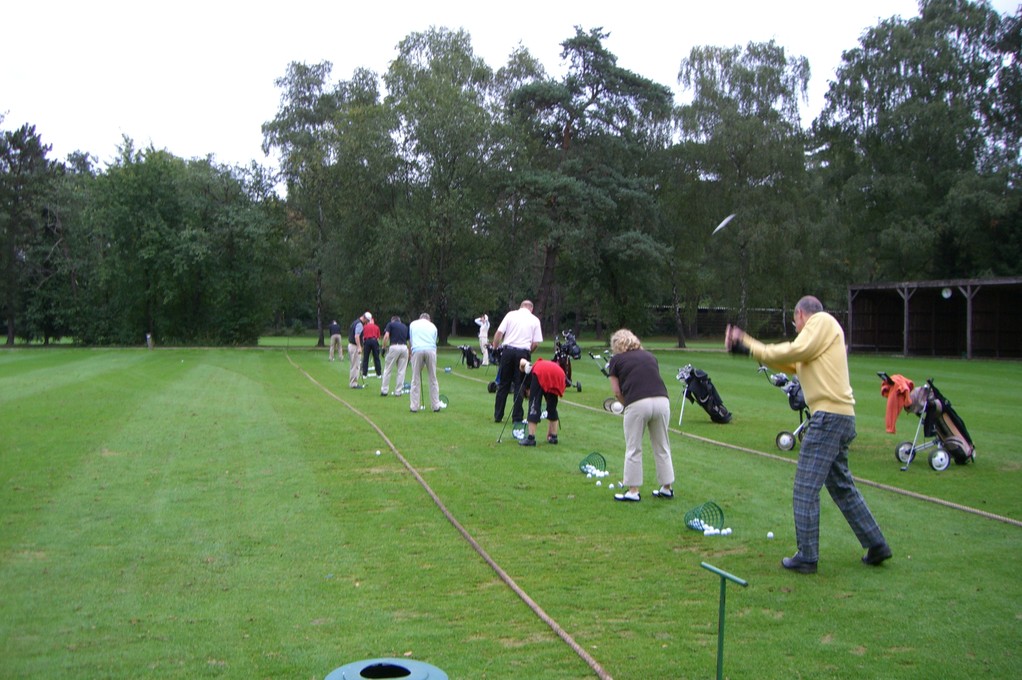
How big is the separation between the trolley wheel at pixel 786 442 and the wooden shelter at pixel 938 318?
31.5m

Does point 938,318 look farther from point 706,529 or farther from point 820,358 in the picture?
point 820,358

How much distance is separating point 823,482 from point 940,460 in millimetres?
5588

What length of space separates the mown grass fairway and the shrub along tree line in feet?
111

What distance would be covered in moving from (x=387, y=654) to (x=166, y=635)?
1.42 metres

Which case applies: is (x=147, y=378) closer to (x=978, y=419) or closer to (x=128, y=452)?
(x=128, y=452)

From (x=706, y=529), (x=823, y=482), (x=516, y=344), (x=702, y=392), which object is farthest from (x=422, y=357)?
(x=823, y=482)

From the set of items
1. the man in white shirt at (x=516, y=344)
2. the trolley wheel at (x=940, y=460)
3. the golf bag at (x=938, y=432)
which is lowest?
the trolley wheel at (x=940, y=460)

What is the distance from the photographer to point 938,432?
463 inches

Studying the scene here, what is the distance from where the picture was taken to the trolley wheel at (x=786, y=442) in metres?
12.9

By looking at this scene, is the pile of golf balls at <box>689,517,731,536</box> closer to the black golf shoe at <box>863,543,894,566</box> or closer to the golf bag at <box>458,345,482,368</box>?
the black golf shoe at <box>863,543,894,566</box>

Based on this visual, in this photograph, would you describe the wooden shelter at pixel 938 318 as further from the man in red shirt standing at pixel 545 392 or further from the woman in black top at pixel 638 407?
the woman in black top at pixel 638 407

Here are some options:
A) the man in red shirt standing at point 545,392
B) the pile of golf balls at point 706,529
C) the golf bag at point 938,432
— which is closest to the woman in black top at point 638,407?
the pile of golf balls at point 706,529

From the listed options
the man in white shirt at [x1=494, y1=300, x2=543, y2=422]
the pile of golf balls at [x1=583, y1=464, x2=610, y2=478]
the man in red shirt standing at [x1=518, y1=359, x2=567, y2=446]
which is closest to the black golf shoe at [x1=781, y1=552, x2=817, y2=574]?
the pile of golf balls at [x1=583, y1=464, x2=610, y2=478]

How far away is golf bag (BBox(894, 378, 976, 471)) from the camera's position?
452 inches
